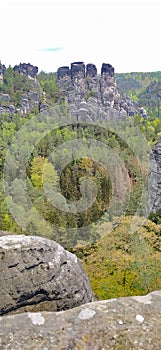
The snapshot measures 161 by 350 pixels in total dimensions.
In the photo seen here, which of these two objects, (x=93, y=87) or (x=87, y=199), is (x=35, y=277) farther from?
(x=93, y=87)

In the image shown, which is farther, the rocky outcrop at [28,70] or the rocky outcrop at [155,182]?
the rocky outcrop at [28,70]

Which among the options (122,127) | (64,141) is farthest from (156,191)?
(122,127)

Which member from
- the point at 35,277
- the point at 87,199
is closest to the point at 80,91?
the point at 87,199

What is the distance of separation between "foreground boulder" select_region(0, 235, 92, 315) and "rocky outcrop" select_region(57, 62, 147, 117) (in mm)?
116936

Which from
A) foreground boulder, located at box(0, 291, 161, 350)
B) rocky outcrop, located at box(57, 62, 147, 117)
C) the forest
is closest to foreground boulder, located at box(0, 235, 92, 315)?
the forest

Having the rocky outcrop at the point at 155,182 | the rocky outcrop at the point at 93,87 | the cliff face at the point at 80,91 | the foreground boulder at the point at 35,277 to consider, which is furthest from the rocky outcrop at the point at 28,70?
the foreground boulder at the point at 35,277

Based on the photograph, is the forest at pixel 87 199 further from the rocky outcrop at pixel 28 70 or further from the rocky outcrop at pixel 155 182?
the rocky outcrop at pixel 28 70

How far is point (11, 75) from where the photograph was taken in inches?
5458

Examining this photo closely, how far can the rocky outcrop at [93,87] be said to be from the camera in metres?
130

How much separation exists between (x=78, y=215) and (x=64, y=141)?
4063cm

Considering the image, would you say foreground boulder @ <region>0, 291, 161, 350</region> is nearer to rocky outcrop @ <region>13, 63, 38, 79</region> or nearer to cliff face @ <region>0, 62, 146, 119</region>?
cliff face @ <region>0, 62, 146, 119</region>

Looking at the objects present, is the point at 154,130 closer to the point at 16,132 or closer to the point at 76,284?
the point at 16,132

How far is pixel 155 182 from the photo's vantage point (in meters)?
37.4

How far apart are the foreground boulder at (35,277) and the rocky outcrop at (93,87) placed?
116936mm
